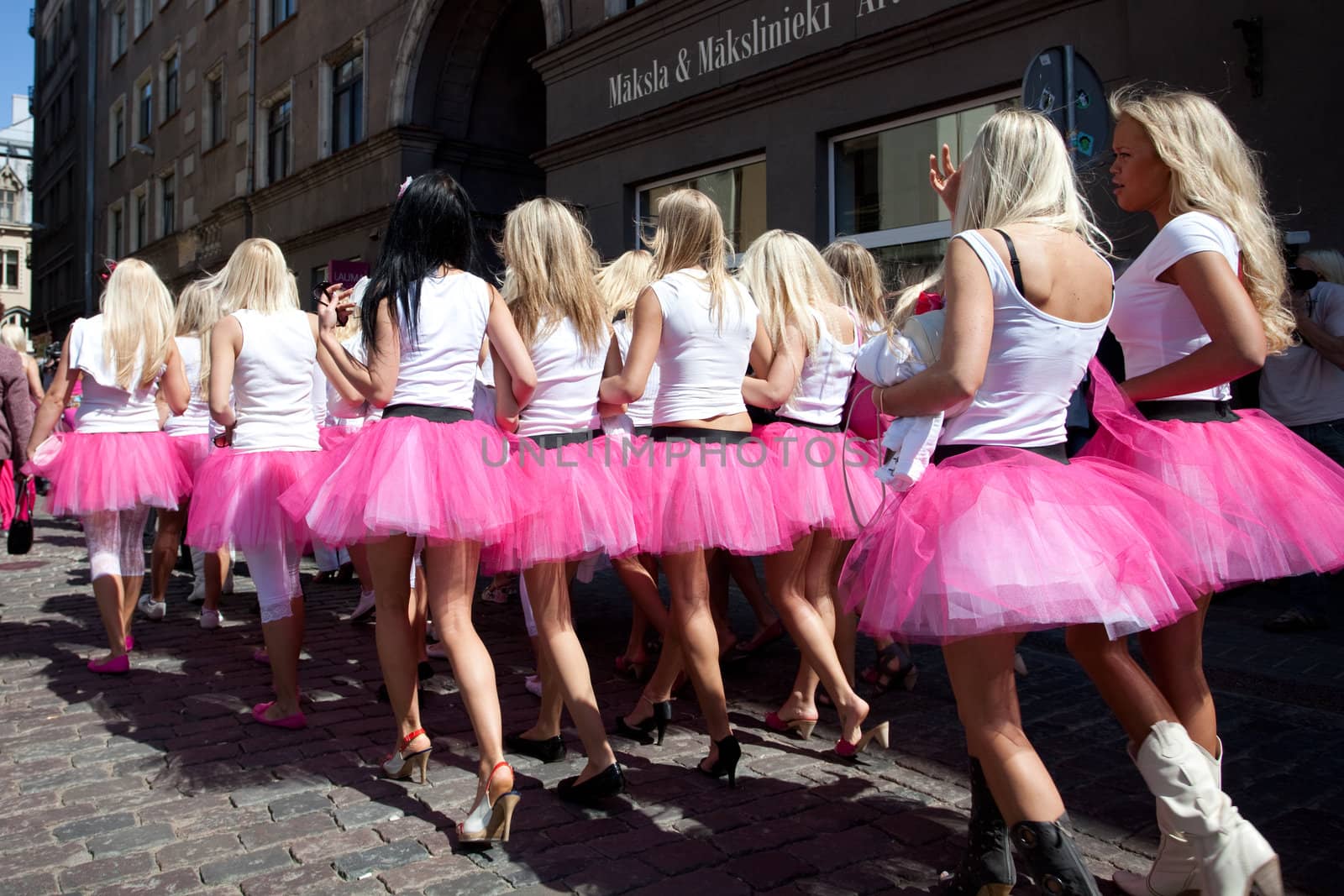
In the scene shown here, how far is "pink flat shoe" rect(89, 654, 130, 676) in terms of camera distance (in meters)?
A: 5.40

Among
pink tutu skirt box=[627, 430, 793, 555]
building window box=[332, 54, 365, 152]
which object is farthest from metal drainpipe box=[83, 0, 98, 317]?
pink tutu skirt box=[627, 430, 793, 555]

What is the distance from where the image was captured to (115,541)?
541cm

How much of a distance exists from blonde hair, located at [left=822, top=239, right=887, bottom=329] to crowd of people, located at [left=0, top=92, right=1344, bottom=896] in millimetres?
17

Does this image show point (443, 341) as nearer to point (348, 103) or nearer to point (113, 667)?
point (113, 667)

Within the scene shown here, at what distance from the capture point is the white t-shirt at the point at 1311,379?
614cm

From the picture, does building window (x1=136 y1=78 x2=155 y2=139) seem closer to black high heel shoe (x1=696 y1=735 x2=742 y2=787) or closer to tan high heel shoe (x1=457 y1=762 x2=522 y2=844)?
black high heel shoe (x1=696 y1=735 x2=742 y2=787)

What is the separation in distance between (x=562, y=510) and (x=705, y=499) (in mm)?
510

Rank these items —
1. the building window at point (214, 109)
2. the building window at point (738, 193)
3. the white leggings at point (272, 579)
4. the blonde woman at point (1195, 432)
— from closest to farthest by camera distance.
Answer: the blonde woman at point (1195, 432) < the white leggings at point (272, 579) < the building window at point (738, 193) < the building window at point (214, 109)

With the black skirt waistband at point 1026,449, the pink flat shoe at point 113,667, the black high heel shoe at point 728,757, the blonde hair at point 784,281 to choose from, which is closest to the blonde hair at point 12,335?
the pink flat shoe at point 113,667

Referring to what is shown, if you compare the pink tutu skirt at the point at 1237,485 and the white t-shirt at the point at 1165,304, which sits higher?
the white t-shirt at the point at 1165,304

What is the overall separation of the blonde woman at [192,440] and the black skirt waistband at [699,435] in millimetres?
3592

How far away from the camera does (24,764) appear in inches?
160

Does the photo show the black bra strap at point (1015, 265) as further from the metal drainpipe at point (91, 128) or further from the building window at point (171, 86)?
the metal drainpipe at point (91, 128)

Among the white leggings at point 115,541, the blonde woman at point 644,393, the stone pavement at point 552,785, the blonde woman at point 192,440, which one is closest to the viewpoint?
Result: the stone pavement at point 552,785
